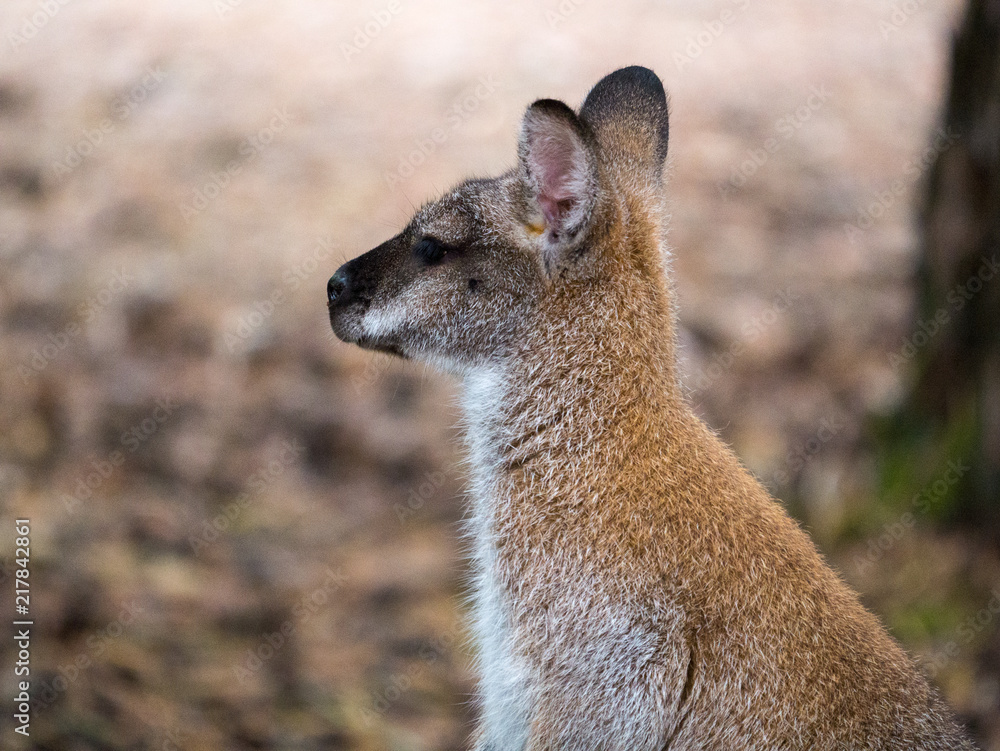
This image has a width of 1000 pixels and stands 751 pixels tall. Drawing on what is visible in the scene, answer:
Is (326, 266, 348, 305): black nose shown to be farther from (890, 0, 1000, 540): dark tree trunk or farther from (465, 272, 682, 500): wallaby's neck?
(890, 0, 1000, 540): dark tree trunk

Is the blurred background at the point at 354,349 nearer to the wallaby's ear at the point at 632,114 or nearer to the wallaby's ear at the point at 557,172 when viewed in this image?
the wallaby's ear at the point at 557,172

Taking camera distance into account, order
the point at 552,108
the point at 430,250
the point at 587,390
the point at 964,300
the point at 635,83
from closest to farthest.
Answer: the point at 552,108 → the point at 587,390 → the point at 430,250 → the point at 635,83 → the point at 964,300

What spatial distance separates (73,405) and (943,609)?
707 cm

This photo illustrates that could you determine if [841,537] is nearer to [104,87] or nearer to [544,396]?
[544,396]

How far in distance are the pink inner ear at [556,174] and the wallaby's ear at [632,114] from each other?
0.52 metres

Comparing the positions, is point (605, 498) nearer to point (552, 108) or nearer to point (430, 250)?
point (430, 250)

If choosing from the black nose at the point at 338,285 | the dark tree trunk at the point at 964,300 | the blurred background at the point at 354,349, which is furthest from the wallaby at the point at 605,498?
the dark tree trunk at the point at 964,300

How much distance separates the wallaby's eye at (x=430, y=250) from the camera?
15.3ft

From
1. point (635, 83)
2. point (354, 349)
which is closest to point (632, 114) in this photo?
point (635, 83)

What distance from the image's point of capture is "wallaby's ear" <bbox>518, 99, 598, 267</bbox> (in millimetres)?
4062

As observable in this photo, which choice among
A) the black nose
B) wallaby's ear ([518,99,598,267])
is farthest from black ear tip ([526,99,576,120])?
the black nose

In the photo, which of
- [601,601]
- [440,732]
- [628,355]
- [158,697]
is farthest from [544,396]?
[158,697]

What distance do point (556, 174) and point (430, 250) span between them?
0.74 metres

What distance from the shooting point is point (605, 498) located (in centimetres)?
417
